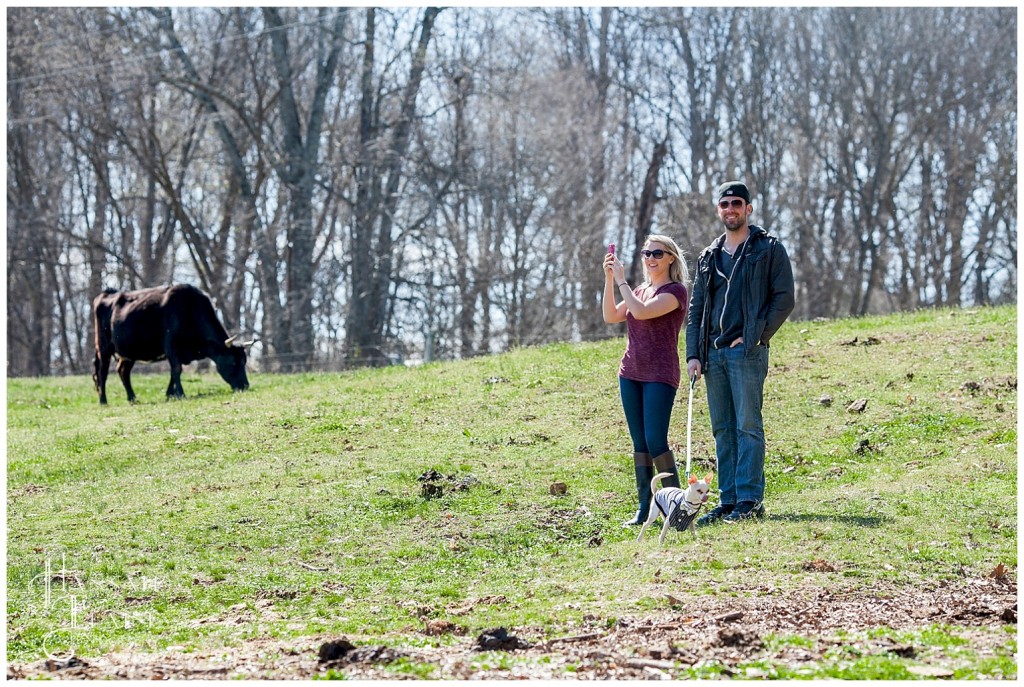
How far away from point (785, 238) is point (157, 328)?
2751 cm

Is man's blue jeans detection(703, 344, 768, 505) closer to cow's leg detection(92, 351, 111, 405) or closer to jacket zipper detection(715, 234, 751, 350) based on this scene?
jacket zipper detection(715, 234, 751, 350)

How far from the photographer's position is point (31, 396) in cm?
2122

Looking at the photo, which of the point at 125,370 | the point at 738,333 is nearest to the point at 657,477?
the point at 738,333

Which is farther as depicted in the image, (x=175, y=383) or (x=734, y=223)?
(x=175, y=383)

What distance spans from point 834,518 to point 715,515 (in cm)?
83

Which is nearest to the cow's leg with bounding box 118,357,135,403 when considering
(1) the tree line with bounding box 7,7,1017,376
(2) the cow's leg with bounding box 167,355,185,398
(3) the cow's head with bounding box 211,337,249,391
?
(2) the cow's leg with bounding box 167,355,185,398

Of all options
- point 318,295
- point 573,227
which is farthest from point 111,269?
point 573,227

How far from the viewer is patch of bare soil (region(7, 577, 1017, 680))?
5.22 metres

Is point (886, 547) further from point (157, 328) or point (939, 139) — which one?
point (939, 139)

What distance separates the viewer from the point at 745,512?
8.45m

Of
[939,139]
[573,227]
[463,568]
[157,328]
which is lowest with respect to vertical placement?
[463,568]

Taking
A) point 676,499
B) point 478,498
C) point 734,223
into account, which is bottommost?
point 478,498

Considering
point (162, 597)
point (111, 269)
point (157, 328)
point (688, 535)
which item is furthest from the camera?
point (111, 269)

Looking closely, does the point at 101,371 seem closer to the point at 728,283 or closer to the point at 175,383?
the point at 175,383
